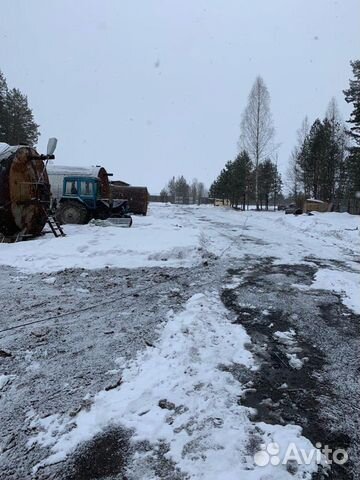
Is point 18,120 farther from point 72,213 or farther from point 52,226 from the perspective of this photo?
point 52,226

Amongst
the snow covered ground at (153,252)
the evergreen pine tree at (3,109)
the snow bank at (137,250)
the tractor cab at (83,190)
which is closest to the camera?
the snow covered ground at (153,252)

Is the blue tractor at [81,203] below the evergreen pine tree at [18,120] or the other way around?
below

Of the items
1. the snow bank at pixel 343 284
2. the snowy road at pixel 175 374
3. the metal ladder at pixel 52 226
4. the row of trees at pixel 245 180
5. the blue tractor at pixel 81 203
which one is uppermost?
the row of trees at pixel 245 180

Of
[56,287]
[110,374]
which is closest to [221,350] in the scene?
[110,374]

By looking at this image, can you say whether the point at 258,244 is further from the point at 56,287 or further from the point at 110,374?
the point at 110,374

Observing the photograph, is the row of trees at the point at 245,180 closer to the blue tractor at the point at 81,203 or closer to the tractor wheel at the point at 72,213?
the blue tractor at the point at 81,203

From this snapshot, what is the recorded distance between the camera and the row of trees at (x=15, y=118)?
4025 cm

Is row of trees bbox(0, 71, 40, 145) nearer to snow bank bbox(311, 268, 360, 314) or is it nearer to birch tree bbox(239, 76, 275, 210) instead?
birch tree bbox(239, 76, 275, 210)

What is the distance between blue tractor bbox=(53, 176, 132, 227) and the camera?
17203 mm

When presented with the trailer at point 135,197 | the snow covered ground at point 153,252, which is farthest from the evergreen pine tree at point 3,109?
the snow covered ground at point 153,252

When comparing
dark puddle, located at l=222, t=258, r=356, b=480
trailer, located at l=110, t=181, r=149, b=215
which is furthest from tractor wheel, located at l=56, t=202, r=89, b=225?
dark puddle, located at l=222, t=258, r=356, b=480

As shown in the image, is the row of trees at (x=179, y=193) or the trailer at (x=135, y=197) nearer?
the trailer at (x=135, y=197)

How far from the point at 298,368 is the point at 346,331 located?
54.3 inches

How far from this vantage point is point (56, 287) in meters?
6.56
